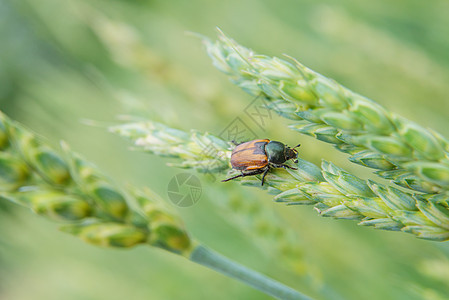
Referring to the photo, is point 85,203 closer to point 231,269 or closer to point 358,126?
point 231,269

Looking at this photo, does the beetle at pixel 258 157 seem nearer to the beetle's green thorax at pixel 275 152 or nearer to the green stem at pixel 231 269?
the beetle's green thorax at pixel 275 152

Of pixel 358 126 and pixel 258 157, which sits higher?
pixel 258 157

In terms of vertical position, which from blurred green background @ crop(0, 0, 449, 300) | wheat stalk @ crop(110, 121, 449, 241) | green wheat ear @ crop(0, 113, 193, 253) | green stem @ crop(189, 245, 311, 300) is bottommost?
green wheat ear @ crop(0, 113, 193, 253)

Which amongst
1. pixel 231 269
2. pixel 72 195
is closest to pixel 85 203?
pixel 72 195

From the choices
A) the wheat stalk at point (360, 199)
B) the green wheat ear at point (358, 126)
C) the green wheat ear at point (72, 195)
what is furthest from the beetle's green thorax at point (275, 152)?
the green wheat ear at point (72, 195)

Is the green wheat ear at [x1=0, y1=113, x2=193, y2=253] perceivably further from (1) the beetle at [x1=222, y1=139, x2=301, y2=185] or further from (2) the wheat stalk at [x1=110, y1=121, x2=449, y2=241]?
(1) the beetle at [x1=222, y1=139, x2=301, y2=185]

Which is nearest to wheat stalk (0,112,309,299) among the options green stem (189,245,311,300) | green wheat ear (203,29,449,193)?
green stem (189,245,311,300)

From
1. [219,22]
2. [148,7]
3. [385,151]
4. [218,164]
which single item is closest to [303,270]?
[218,164]
